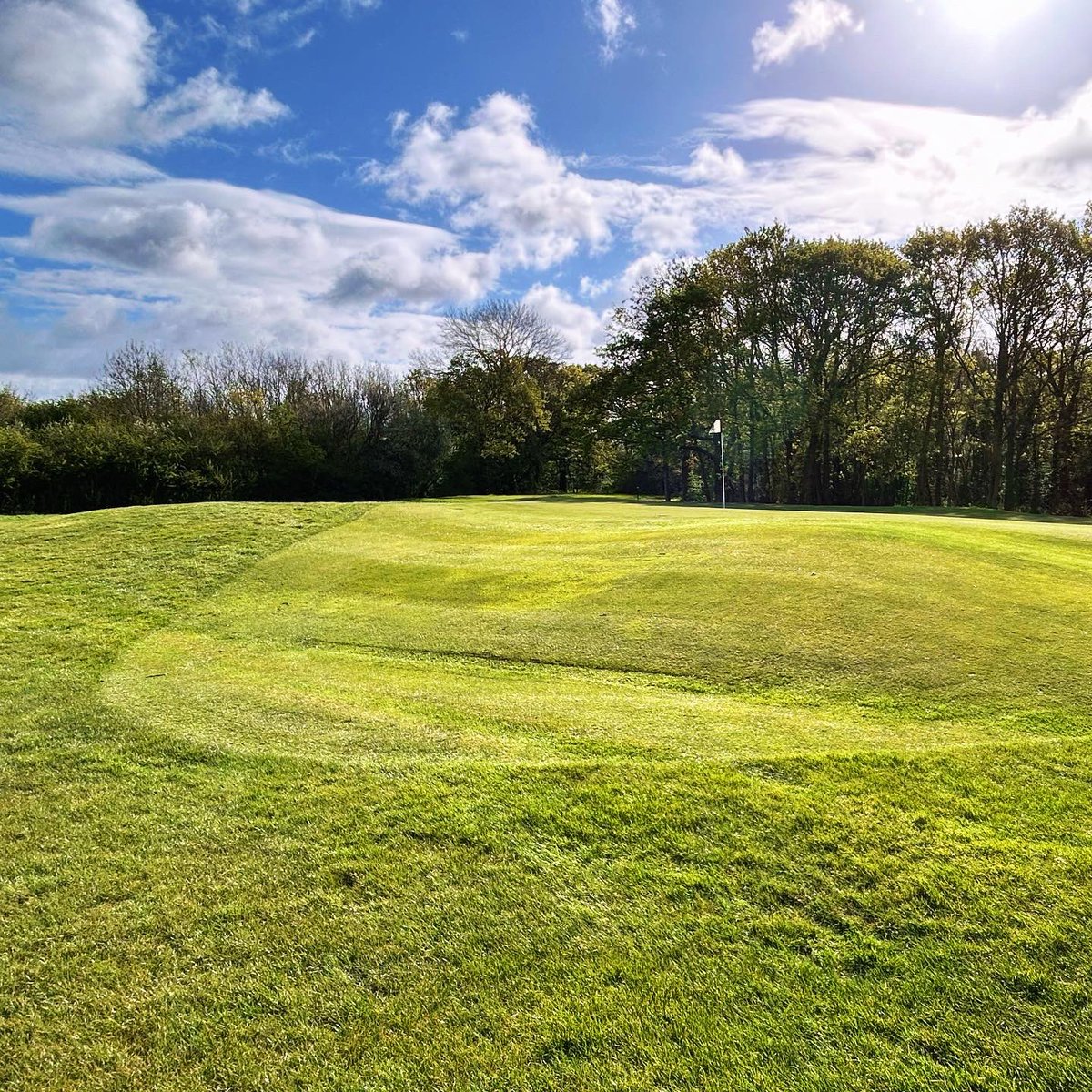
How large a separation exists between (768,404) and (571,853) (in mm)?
39265

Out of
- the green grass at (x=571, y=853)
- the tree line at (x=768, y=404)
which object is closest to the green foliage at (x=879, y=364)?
the tree line at (x=768, y=404)

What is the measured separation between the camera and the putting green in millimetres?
5793

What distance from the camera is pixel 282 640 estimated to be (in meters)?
9.50

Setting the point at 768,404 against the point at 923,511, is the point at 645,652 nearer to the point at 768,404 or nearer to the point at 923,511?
the point at 923,511

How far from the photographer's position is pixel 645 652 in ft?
26.6

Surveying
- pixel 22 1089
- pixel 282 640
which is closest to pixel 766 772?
pixel 22 1089

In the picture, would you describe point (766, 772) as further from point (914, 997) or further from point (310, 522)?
point (310, 522)

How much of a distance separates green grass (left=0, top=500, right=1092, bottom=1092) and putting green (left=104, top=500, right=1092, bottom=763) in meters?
0.06

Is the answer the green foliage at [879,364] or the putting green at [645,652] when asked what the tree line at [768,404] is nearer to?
the green foliage at [879,364]

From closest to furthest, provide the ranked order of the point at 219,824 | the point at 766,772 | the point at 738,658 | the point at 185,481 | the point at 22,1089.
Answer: the point at 22,1089 → the point at 219,824 → the point at 766,772 → the point at 738,658 → the point at 185,481

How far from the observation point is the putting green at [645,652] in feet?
19.0

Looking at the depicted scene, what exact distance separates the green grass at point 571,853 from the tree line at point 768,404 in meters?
24.3

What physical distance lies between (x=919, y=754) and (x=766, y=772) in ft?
4.14

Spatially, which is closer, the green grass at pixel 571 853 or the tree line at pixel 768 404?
the green grass at pixel 571 853
